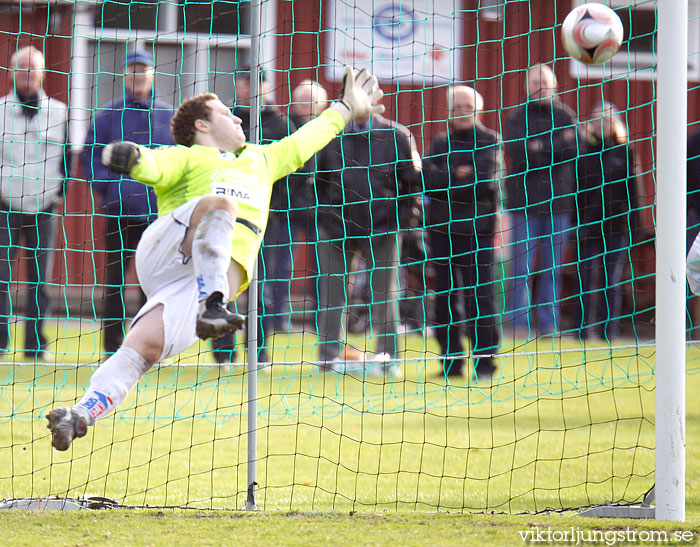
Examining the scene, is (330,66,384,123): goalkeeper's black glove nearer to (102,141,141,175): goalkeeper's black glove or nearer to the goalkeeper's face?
the goalkeeper's face

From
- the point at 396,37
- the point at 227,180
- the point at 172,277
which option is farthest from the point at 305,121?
the point at 172,277

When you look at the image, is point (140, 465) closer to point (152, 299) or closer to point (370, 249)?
point (152, 299)

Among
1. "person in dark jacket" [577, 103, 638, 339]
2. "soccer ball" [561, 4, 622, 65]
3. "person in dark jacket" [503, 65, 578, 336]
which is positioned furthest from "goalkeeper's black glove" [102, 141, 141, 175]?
"person in dark jacket" [577, 103, 638, 339]

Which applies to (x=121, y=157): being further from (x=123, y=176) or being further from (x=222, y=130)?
(x=123, y=176)

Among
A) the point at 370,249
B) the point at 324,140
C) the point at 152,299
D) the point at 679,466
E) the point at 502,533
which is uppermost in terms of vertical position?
the point at 370,249

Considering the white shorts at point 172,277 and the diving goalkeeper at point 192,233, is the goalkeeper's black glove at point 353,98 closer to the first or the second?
the diving goalkeeper at point 192,233

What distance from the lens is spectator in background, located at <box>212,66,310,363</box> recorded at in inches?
292

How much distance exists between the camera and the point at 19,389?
770 centimetres

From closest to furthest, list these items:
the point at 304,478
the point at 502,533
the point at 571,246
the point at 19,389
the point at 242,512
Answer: the point at 502,533 → the point at 242,512 → the point at 304,478 → the point at 19,389 → the point at 571,246

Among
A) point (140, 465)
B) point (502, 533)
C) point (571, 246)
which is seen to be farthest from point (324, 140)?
point (571, 246)

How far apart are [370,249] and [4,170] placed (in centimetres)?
290

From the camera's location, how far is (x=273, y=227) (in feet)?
29.6

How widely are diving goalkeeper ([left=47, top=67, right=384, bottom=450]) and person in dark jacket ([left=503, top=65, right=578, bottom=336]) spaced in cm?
226

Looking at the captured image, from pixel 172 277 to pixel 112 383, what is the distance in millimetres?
507
